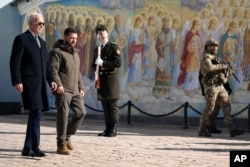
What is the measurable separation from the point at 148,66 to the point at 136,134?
14.6 ft

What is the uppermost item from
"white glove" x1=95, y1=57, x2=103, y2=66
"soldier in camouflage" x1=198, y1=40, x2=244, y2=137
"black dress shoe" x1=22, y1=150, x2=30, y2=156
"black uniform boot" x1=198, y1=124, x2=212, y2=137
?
"white glove" x1=95, y1=57, x2=103, y2=66

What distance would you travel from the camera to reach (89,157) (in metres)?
8.12

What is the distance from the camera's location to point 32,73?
26.1 feet

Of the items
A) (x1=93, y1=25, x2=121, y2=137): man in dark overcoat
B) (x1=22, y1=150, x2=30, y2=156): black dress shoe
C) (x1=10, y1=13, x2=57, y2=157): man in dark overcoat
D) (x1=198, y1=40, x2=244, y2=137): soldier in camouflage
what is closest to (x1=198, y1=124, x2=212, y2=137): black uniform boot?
(x1=198, y1=40, x2=244, y2=137): soldier in camouflage

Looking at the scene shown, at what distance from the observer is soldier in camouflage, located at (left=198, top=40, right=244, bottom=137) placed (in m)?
11.0

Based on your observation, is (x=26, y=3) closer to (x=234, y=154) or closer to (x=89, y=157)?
(x=89, y=157)

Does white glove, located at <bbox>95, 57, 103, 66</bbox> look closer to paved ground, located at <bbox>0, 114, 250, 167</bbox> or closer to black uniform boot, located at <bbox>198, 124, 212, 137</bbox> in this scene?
paved ground, located at <bbox>0, 114, 250, 167</bbox>

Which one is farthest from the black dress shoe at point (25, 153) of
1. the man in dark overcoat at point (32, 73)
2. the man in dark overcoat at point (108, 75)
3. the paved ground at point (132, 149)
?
the man in dark overcoat at point (108, 75)

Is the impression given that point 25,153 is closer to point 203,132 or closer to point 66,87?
point 66,87

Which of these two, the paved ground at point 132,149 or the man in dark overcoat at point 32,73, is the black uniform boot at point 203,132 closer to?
the paved ground at point 132,149

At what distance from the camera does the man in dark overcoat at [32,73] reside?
791 centimetres

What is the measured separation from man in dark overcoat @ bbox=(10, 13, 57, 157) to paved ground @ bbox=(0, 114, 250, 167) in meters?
0.36

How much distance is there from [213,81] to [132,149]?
270cm

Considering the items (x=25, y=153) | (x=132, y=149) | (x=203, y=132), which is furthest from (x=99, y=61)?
(x=25, y=153)
